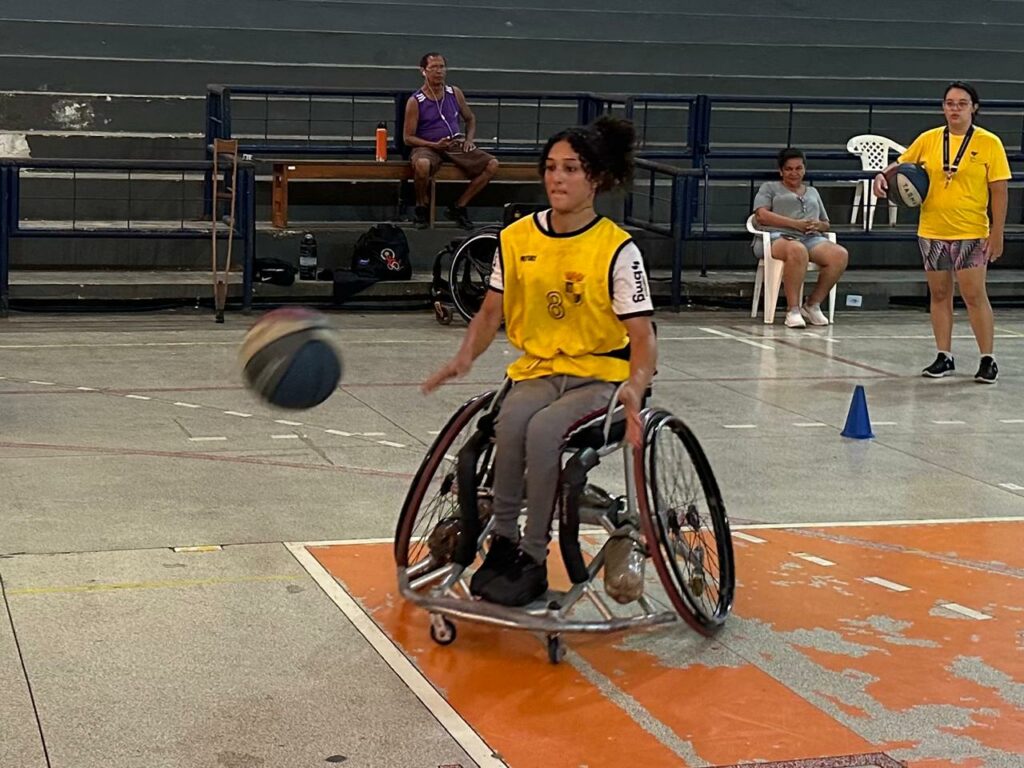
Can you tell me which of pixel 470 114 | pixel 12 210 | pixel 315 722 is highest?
pixel 470 114

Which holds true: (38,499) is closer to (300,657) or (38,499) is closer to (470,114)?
(300,657)

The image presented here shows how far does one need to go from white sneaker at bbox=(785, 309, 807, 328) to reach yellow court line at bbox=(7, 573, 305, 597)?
8.18 meters

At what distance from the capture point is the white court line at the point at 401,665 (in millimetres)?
4625

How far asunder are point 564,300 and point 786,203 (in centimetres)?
877

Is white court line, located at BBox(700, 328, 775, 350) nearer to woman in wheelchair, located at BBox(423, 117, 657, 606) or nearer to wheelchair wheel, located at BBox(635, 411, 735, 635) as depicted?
wheelchair wheel, located at BBox(635, 411, 735, 635)

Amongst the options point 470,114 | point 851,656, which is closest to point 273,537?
point 851,656

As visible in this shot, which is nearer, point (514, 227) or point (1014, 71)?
point (514, 227)

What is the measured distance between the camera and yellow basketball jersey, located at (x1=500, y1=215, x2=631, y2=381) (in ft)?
18.2

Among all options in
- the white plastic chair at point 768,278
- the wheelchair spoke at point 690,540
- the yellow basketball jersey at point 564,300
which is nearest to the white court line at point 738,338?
the white plastic chair at point 768,278

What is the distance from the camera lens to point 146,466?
799 centimetres

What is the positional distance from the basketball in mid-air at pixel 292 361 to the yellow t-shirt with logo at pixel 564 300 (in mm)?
654

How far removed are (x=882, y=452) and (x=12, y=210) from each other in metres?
7.53

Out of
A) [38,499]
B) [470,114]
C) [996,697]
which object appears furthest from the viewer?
[470,114]

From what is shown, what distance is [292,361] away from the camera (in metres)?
5.53
